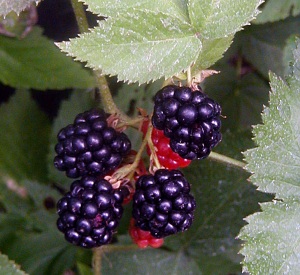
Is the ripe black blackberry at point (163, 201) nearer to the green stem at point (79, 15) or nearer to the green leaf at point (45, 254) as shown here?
the green stem at point (79, 15)

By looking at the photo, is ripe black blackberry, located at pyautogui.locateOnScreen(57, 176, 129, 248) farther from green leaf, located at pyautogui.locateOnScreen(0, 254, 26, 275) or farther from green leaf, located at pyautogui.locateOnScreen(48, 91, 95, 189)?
green leaf, located at pyautogui.locateOnScreen(48, 91, 95, 189)

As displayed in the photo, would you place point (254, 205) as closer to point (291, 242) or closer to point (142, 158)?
point (291, 242)

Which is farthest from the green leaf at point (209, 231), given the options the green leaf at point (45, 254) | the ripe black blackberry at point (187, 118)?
the ripe black blackberry at point (187, 118)

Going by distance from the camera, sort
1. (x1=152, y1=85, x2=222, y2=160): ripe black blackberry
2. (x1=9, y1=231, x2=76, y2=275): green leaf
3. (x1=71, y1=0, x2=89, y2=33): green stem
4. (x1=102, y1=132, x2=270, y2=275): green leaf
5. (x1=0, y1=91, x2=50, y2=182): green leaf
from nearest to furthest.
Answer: (x1=152, y1=85, x2=222, y2=160): ripe black blackberry < (x1=71, y1=0, x2=89, y2=33): green stem < (x1=102, y1=132, x2=270, y2=275): green leaf < (x1=9, y1=231, x2=76, y2=275): green leaf < (x1=0, y1=91, x2=50, y2=182): green leaf

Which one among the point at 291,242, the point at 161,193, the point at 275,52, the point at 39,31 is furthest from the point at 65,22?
the point at 291,242

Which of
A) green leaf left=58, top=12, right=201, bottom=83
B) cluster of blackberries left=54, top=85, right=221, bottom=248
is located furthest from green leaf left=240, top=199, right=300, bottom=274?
green leaf left=58, top=12, right=201, bottom=83

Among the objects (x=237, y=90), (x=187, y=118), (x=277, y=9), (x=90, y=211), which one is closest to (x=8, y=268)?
(x=90, y=211)

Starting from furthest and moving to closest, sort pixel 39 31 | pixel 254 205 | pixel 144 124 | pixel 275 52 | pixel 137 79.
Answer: pixel 275 52
pixel 39 31
pixel 254 205
pixel 144 124
pixel 137 79
